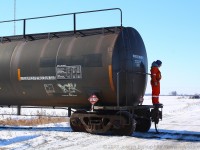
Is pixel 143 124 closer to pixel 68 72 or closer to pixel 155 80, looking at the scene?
pixel 155 80

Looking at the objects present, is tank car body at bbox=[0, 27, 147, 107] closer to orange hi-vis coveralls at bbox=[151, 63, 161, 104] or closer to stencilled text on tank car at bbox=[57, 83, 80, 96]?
stencilled text on tank car at bbox=[57, 83, 80, 96]

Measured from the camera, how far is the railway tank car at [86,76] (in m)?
10.7

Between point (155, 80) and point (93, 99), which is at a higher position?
point (155, 80)

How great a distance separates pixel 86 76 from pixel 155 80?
8.58 ft

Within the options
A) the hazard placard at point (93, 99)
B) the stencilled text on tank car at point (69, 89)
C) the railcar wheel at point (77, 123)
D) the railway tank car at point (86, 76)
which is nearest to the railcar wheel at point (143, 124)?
the railway tank car at point (86, 76)

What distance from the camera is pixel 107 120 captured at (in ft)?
36.6

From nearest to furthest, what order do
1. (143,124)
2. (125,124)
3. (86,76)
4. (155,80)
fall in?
(125,124), (86,76), (155,80), (143,124)

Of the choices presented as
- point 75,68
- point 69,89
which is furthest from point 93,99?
point 75,68

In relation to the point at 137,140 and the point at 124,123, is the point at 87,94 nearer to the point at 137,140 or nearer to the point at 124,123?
the point at 124,123

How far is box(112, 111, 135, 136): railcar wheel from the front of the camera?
10.7 metres

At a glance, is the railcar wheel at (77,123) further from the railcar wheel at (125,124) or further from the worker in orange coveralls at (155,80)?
the worker in orange coveralls at (155,80)

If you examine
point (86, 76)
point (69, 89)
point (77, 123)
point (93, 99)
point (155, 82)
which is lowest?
point (77, 123)

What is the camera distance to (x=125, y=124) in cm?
1067

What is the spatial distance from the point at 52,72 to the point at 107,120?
2525 mm
